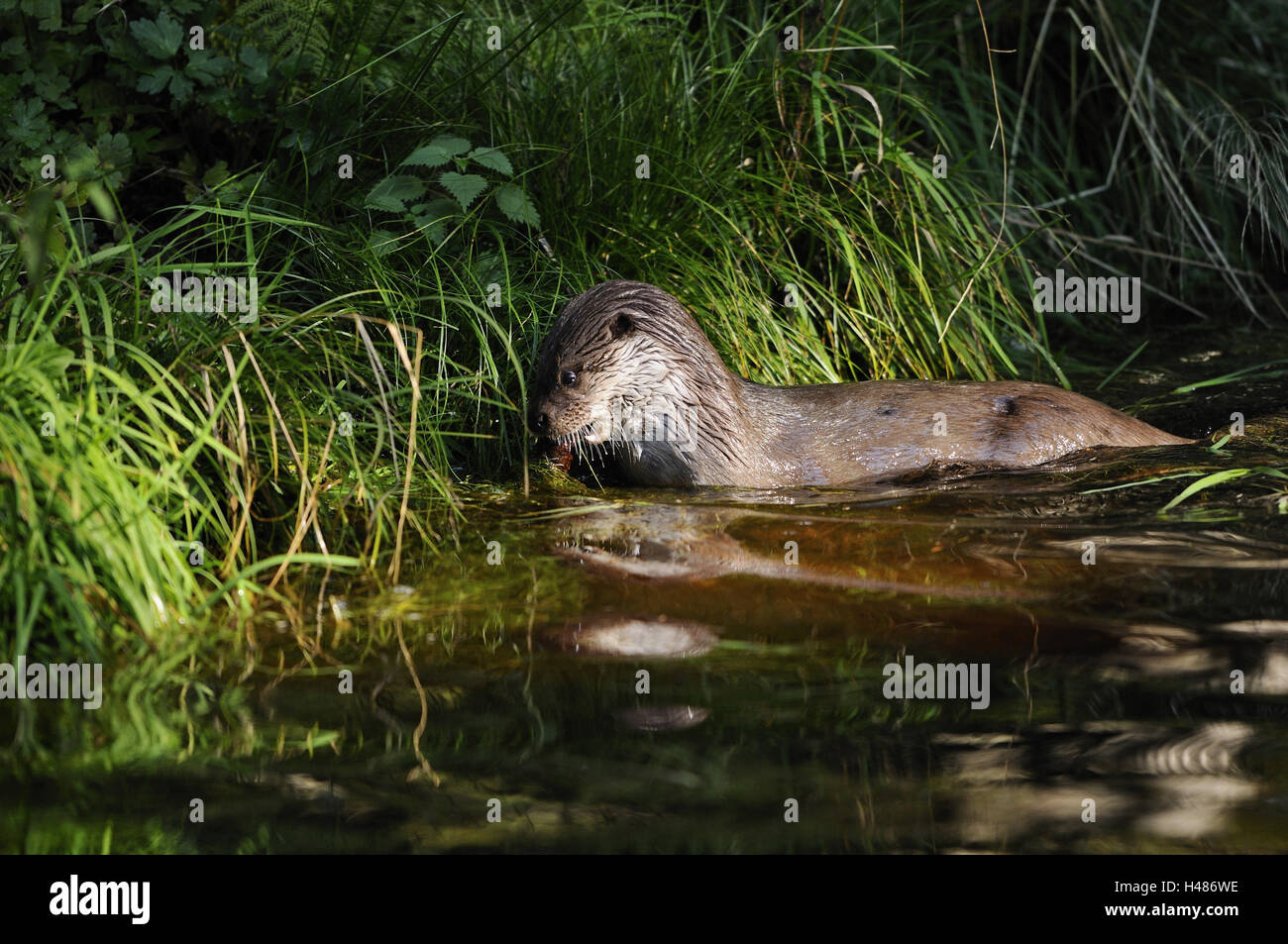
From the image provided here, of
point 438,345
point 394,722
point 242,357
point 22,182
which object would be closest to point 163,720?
point 394,722

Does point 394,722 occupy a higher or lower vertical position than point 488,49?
lower

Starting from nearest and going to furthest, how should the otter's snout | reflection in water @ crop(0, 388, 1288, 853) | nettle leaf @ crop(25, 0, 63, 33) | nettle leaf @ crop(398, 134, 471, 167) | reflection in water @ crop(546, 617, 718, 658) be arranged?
reflection in water @ crop(0, 388, 1288, 853) < reflection in water @ crop(546, 617, 718, 658) < the otter's snout < nettle leaf @ crop(398, 134, 471, 167) < nettle leaf @ crop(25, 0, 63, 33)

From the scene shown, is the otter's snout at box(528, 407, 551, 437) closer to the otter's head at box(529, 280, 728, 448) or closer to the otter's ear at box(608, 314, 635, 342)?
the otter's head at box(529, 280, 728, 448)

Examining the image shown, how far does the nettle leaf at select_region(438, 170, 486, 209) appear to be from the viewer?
446 cm

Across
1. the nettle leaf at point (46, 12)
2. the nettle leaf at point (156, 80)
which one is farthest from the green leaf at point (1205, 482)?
the nettle leaf at point (46, 12)

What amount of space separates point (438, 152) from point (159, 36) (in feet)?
4.23

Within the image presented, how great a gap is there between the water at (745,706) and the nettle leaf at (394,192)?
1.37 meters

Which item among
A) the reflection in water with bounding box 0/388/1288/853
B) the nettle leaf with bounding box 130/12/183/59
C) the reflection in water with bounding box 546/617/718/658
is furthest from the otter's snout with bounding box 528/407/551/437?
the nettle leaf with bounding box 130/12/183/59

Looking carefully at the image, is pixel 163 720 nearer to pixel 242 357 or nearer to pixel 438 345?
pixel 242 357

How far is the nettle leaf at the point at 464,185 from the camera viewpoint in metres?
4.46

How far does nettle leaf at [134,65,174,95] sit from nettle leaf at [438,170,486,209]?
4.08ft

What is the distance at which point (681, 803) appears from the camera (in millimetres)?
2146

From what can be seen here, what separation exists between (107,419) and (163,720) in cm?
91

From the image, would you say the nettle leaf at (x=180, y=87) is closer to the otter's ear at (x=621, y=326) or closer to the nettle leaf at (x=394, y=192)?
the nettle leaf at (x=394, y=192)
